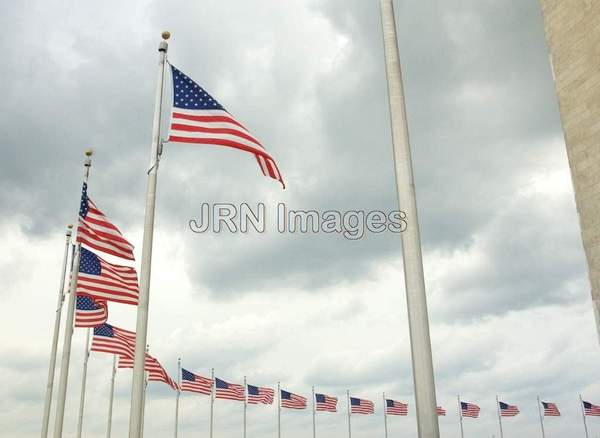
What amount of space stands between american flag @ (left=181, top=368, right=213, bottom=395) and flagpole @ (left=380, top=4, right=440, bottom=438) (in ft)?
127

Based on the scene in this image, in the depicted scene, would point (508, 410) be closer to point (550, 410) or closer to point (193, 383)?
point (550, 410)

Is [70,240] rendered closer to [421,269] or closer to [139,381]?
[139,381]

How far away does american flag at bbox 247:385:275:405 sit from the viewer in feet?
177

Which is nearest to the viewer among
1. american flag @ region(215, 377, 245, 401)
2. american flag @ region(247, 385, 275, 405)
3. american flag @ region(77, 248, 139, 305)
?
american flag @ region(77, 248, 139, 305)

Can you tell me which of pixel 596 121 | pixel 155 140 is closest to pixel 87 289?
pixel 155 140

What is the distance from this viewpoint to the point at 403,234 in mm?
10008

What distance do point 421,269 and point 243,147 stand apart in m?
7.41

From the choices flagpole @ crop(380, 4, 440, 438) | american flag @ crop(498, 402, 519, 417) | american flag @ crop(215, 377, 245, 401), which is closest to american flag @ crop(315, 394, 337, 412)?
american flag @ crop(215, 377, 245, 401)

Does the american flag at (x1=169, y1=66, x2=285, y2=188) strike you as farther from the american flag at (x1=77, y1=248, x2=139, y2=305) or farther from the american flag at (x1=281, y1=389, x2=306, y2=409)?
the american flag at (x1=281, y1=389, x2=306, y2=409)

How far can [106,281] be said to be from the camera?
75.7 feet

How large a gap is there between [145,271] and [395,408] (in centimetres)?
5228

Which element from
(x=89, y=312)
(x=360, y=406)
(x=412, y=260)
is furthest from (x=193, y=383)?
(x=412, y=260)

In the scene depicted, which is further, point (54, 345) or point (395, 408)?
point (395, 408)

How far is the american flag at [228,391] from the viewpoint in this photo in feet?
162
